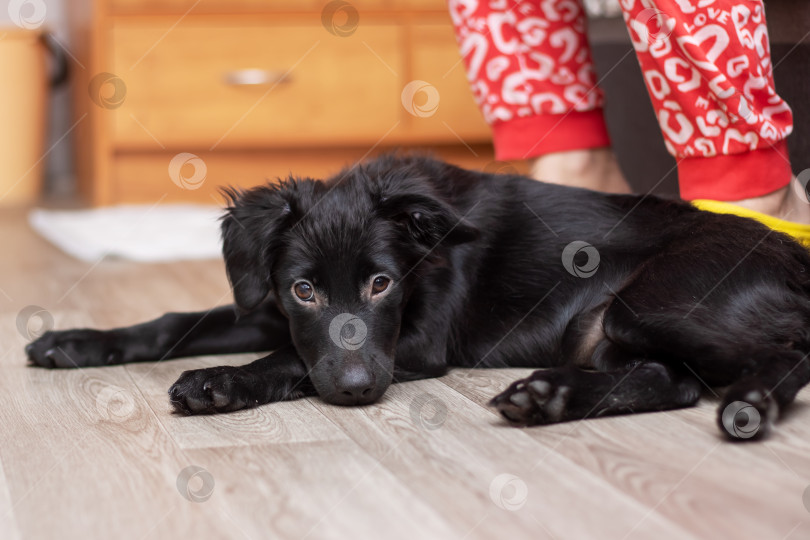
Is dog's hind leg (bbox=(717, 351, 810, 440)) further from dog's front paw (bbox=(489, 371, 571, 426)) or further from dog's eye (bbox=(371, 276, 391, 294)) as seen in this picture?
dog's eye (bbox=(371, 276, 391, 294))

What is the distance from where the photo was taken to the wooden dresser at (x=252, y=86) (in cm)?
423

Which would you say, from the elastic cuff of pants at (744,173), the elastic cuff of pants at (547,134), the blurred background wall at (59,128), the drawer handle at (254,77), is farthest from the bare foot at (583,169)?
the blurred background wall at (59,128)

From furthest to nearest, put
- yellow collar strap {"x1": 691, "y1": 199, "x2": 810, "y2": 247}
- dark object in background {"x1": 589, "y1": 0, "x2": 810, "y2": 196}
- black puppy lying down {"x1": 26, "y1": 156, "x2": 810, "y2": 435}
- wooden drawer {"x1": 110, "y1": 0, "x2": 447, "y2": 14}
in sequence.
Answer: wooden drawer {"x1": 110, "y1": 0, "x2": 447, "y2": 14} < dark object in background {"x1": 589, "y1": 0, "x2": 810, "y2": 196} < yellow collar strap {"x1": 691, "y1": 199, "x2": 810, "y2": 247} < black puppy lying down {"x1": 26, "y1": 156, "x2": 810, "y2": 435}

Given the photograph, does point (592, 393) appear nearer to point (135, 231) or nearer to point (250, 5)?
point (135, 231)

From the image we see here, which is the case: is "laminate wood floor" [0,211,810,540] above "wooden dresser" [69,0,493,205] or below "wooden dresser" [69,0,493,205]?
below

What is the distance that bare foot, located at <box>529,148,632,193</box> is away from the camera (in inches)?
96.0

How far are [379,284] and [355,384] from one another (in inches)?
8.2

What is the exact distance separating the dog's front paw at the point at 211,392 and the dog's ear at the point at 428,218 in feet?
1.27

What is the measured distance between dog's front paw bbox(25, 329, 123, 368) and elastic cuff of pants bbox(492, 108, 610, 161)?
111cm

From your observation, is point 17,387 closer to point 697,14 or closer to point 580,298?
point 580,298

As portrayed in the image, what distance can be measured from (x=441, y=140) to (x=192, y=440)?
3299 mm


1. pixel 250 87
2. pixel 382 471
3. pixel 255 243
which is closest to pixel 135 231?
pixel 250 87

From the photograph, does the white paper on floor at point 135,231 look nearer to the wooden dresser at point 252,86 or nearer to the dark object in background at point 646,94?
the wooden dresser at point 252,86

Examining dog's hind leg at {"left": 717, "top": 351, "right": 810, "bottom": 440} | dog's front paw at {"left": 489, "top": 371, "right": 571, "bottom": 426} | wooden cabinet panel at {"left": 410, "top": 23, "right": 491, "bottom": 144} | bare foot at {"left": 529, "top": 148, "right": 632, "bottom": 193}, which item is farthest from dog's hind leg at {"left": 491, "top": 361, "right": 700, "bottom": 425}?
wooden cabinet panel at {"left": 410, "top": 23, "right": 491, "bottom": 144}
